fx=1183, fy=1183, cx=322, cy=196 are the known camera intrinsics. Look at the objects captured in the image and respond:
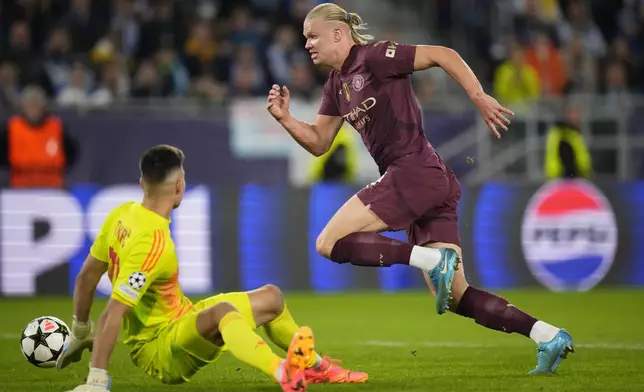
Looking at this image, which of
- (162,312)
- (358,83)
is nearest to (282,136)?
(358,83)

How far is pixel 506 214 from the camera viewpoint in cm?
1366

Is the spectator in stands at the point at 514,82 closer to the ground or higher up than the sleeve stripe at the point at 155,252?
higher up

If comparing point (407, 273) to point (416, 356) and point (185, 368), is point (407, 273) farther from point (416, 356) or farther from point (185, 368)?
point (185, 368)

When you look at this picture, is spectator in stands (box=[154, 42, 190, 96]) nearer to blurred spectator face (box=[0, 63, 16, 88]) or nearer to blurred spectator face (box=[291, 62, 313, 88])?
blurred spectator face (box=[291, 62, 313, 88])

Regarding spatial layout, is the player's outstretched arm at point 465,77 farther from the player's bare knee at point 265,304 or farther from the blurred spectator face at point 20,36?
the blurred spectator face at point 20,36

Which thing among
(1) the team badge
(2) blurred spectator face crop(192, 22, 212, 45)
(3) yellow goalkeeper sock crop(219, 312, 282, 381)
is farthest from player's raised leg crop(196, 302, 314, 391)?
(2) blurred spectator face crop(192, 22, 212, 45)

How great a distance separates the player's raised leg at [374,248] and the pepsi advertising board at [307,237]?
628cm

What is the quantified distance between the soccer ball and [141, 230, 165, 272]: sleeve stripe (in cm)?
149

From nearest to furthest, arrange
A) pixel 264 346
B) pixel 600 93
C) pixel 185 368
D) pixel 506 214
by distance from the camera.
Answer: pixel 264 346 → pixel 185 368 → pixel 506 214 → pixel 600 93

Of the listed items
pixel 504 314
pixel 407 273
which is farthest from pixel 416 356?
pixel 407 273

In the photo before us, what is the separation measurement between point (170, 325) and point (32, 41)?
1160 centimetres

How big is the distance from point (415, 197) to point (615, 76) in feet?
38.0

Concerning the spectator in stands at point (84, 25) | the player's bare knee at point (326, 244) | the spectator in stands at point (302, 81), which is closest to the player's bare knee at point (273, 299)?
Result: the player's bare knee at point (326, 244)

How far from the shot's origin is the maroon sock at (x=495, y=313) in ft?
23.3
